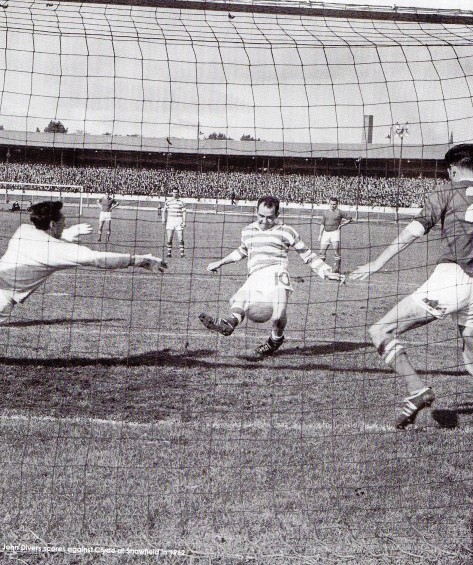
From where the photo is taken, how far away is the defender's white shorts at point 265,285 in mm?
8055

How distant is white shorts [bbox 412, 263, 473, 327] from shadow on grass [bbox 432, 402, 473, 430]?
99cm

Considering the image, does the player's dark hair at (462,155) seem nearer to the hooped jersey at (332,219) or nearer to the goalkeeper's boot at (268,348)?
the goalkeeper's boot at (268,348)

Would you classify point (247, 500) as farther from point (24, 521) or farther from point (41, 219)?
point (41, 219)

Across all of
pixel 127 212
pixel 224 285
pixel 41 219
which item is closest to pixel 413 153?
pixel 127 212

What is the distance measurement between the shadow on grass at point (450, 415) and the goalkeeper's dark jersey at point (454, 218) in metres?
1.28

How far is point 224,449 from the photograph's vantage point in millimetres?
5516

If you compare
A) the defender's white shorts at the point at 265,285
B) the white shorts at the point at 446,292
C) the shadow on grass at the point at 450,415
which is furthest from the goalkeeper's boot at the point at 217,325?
the white shorts at the point at 446,292

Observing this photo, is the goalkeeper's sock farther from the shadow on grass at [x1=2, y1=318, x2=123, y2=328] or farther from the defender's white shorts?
the shadow on grass at [x1=2, y1=318, x2=123, y2=328]

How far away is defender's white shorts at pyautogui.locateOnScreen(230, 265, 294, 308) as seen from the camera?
26.4 feet

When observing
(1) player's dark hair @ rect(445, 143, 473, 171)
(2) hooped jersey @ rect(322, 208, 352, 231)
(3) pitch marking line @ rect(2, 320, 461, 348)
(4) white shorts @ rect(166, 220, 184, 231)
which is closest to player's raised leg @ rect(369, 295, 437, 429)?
(1) player's dark hair @ rect(445, 143, 473, 171)

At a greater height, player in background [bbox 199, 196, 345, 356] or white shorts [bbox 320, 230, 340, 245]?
white shorts [bbox 320, 230, 340, 245]

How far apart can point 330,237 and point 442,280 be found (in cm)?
1309

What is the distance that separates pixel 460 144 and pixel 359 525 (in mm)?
2762

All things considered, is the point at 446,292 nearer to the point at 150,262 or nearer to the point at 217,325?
the point at 150,262
